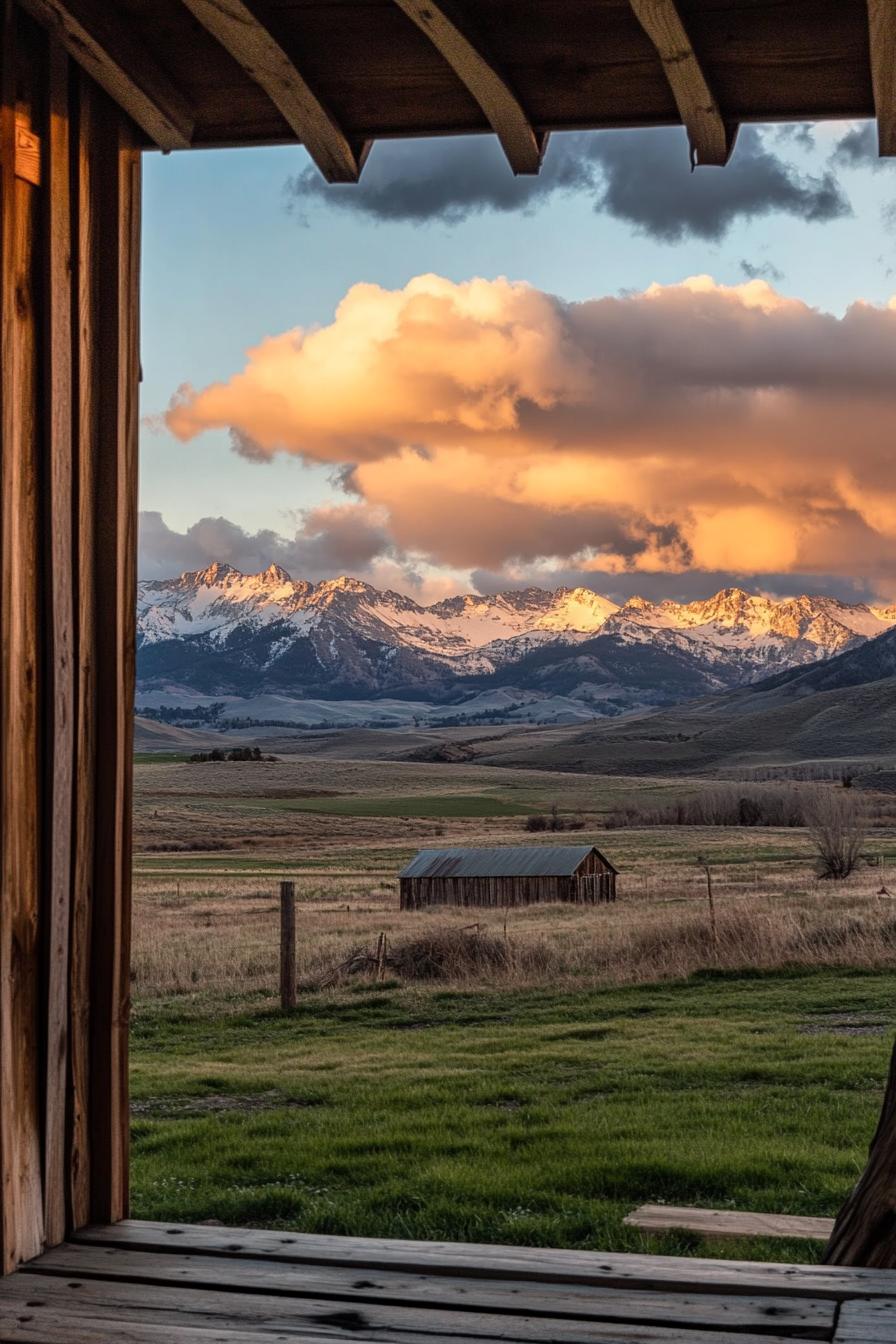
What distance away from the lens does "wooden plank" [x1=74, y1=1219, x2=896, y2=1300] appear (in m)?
3.12

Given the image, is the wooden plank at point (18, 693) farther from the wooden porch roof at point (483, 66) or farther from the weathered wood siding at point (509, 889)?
the weathered wood siding at point (509, 889)

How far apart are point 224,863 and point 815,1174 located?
54801 millimetres

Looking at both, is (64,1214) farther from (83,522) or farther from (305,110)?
(305,110)

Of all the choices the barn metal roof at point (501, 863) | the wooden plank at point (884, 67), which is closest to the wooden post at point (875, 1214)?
the wooden plank at point (884, 67)

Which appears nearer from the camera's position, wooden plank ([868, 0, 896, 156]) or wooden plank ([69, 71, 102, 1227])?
wooden plank ([868, 0, 896, 156])

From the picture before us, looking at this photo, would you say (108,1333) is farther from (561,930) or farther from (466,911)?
(466,911)

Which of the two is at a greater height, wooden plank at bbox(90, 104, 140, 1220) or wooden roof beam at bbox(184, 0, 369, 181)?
wooden roof beam at bbox(184, 0, 369, 181)

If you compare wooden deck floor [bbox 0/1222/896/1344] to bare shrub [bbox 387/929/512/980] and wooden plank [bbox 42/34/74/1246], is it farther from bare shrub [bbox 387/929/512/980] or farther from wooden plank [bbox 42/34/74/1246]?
bare shrub [bbox 387/929/512/980]

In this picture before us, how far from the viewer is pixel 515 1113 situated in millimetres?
8539

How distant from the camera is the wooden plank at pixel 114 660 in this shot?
3516 millimetres

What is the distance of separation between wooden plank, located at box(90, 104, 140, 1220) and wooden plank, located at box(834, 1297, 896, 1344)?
183cm

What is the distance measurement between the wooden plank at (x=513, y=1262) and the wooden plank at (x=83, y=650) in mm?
279

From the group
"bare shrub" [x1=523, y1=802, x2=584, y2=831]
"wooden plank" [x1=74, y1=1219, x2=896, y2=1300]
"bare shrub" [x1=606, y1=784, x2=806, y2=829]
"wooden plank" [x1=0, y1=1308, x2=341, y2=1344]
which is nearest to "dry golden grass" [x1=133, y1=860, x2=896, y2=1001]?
"wooden plank" [x1=74, y1=1219, x2=896, y2=1300]

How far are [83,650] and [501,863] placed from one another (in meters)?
34.3
